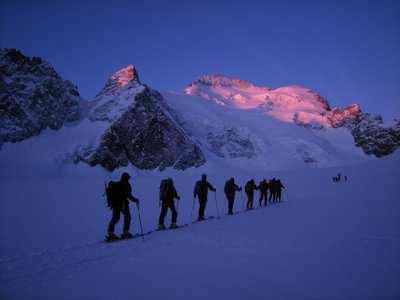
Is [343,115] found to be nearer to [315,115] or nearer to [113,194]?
[315,115]

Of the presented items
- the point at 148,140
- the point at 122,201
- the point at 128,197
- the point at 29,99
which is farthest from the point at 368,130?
the point at 122,201

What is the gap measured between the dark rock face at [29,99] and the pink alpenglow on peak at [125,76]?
61.0 feet

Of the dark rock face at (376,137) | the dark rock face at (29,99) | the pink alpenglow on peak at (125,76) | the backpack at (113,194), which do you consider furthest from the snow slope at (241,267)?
the dark rock face at (376,137)

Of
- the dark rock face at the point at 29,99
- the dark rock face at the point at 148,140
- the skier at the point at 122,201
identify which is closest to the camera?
the skier at the point at 122,201

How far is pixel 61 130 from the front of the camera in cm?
7856

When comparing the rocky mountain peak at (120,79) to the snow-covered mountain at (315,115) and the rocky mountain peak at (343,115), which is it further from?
the rocky mountain peak at (343,115)

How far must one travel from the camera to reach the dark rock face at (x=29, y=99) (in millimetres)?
72062

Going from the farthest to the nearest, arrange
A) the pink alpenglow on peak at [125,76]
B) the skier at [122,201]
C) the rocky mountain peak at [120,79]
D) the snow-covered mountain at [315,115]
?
the snow-covered mountain at [315,115]
the pink alpenglow on peak at [125,76]
the rocky mountain peak at [120,79]
the skier at [122,201]

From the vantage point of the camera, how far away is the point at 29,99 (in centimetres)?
7550

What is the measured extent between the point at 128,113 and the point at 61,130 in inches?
684

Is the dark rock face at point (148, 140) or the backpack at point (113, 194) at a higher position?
the dark rock face at point (148, 140)

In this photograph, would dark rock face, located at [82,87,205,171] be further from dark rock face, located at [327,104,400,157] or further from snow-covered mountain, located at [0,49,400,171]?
dark rock face, located at [327,104,400,157]

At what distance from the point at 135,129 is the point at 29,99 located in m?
26.3

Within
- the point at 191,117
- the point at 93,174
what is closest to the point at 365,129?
the point at 191,117
